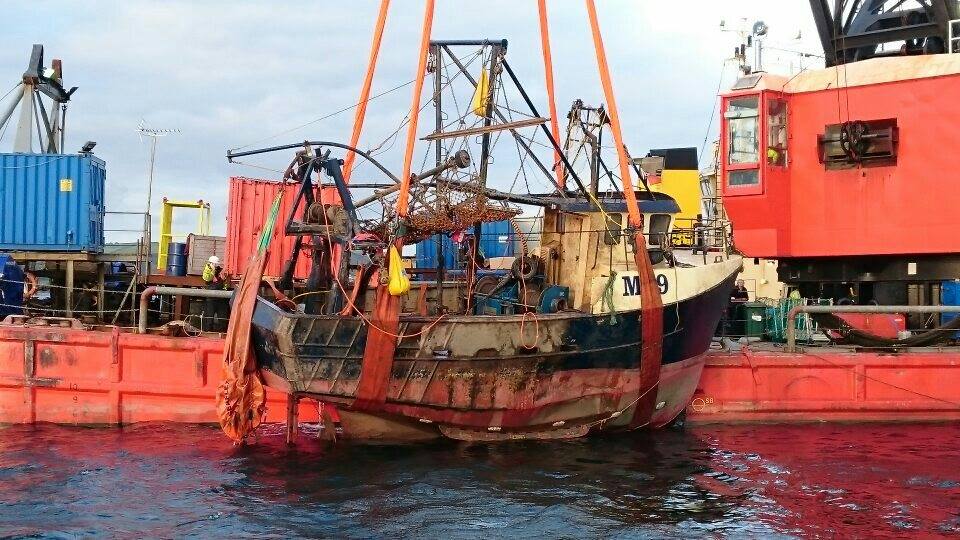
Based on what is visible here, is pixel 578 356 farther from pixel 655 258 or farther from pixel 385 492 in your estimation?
pixel 385 492

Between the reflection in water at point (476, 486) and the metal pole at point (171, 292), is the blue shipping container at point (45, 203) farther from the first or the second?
the reflection in water at point (476, 486)

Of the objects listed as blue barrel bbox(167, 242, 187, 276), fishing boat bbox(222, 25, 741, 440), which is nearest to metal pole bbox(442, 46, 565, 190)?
fishing boat bbox(222, 25, 741, 440)

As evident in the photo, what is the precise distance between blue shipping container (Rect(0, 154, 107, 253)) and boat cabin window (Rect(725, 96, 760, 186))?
43.3 feet

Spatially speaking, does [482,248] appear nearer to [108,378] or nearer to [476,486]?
[108,378]

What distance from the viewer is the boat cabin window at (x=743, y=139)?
63.1 feet

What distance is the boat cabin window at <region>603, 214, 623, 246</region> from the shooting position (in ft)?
45.8

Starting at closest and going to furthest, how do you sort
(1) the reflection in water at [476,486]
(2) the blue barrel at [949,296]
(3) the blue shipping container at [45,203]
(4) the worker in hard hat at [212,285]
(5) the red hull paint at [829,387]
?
(1) the reflection in water at [476,486], (5) the red hull paint at [829,387], (4) the worker in hard hat at [212,285], (2) the blue barrel at [949,296], (3) the blue shipping container at [45,203]

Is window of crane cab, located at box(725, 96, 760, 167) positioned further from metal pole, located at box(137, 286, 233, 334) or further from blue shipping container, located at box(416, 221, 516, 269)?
metal pole, located at box(137, 286, 233, 334)

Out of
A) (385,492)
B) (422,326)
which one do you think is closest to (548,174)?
(422,326)

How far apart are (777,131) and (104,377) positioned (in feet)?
45.0

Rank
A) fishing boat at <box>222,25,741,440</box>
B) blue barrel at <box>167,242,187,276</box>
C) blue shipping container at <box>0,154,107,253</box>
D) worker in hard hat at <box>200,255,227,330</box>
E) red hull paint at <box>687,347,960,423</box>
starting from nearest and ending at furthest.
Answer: fishing boat at <box>222,25,741,440</box> < red hull paint at <box>687,347,960,423</box> < worker in hard hat at <box>200,255,227,330</box> < blue shipping container at <box>0,154,107,253</box> < blue barrel at <box>167,242,187,276</box>

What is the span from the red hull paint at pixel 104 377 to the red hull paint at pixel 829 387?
8.16m

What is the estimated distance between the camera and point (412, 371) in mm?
12086

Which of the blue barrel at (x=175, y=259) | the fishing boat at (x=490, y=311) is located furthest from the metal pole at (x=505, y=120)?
the blue barrel at (x=175, y=259)
